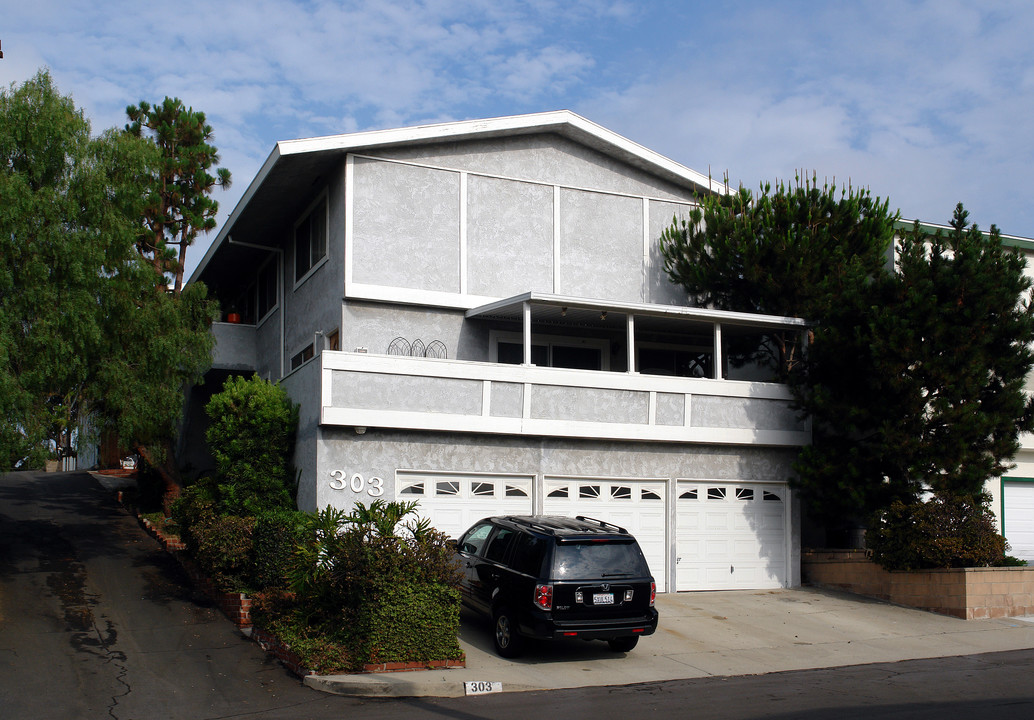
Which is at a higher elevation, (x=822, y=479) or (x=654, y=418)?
(x=654, y=418)

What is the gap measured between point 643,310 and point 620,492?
133 inches

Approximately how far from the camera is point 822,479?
17938 mm

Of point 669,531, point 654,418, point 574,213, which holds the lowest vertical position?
point 669,531

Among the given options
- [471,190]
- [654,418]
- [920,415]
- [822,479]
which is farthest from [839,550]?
[471,190]

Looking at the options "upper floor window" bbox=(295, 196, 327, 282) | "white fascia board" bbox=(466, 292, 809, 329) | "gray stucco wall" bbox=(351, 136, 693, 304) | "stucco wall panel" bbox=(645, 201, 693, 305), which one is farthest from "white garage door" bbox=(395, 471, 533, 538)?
"stucco wall panel" bbox=(645, 201, 693, 305)

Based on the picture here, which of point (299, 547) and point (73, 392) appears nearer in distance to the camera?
point (299, 547)

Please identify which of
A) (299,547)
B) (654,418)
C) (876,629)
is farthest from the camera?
(654,418)

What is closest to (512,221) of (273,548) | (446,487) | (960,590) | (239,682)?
(446,487)

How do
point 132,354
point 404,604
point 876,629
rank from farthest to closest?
point 132,354 < point 876,629 < point 404,604

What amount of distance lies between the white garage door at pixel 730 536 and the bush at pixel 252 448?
282 inches

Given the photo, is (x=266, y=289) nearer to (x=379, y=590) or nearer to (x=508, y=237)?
(x=508, y=237)

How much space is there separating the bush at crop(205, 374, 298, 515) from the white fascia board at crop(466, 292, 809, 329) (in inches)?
164

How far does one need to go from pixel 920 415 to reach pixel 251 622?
37.8ft

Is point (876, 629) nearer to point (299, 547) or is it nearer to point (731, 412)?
point (731, 412)
